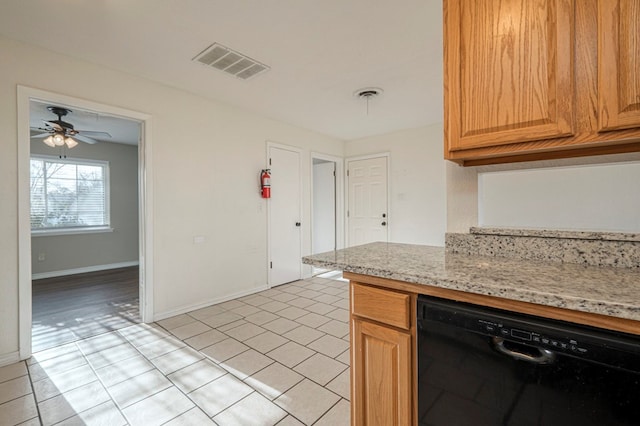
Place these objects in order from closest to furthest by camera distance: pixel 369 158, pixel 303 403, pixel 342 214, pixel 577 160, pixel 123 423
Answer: pixel 577 160 < pixel 123 423 < pixel 303 403 < pixel 369 158 < pixel 342 214

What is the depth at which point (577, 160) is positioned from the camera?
1277 millimetres

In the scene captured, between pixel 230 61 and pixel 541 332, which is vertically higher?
pixel 230 61

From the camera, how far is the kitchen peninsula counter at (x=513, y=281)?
0.74 metres

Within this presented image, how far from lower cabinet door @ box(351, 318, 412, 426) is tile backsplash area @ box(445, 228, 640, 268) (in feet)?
2.21

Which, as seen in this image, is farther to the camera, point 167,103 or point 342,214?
point 342,214

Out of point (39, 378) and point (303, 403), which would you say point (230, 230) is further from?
point (303, 403)

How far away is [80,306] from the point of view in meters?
3.45

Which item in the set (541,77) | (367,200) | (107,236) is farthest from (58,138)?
(541,77)

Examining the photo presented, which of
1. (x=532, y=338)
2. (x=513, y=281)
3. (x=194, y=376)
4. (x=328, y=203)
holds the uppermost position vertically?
(x=328, y=203)

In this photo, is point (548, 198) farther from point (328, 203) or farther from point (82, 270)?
point (82, 270)

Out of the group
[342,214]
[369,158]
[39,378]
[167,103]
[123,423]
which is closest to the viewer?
[123,423]

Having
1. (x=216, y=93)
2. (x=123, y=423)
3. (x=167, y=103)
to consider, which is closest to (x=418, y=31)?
(x=216, y=93)

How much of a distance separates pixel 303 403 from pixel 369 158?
4095 mm

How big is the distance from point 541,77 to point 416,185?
353cm
